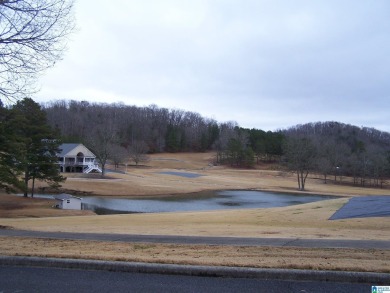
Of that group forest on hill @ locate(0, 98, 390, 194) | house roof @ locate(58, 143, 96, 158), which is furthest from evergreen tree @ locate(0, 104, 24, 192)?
house roof @ locate(58, 143, 96, 158)

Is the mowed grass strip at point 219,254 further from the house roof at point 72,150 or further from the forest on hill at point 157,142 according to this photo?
the house roof at point 72,150

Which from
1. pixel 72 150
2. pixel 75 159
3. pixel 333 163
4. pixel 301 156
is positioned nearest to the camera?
pixel 301 156

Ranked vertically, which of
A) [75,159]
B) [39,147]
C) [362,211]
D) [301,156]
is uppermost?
[39,147]

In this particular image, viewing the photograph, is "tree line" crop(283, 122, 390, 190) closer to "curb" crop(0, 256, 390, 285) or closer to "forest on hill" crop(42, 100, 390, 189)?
"forest on hill" crop(42, 100, 390, 189)

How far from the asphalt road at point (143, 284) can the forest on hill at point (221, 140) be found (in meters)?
72.7

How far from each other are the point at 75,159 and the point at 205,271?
84.7 meters

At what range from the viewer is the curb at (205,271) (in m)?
6.04

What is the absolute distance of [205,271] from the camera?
6.48 meters

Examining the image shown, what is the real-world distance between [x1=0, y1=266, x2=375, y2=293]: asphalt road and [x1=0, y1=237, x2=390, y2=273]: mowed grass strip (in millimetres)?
535

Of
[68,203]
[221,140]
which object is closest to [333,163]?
[221,140]

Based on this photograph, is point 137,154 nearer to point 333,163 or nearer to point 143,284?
point 333,163

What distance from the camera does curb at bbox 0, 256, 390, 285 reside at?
6.04 meters

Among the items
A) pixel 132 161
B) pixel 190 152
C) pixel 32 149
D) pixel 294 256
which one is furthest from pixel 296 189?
pixel 190 152

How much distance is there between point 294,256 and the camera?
Result: 7.58 meters
